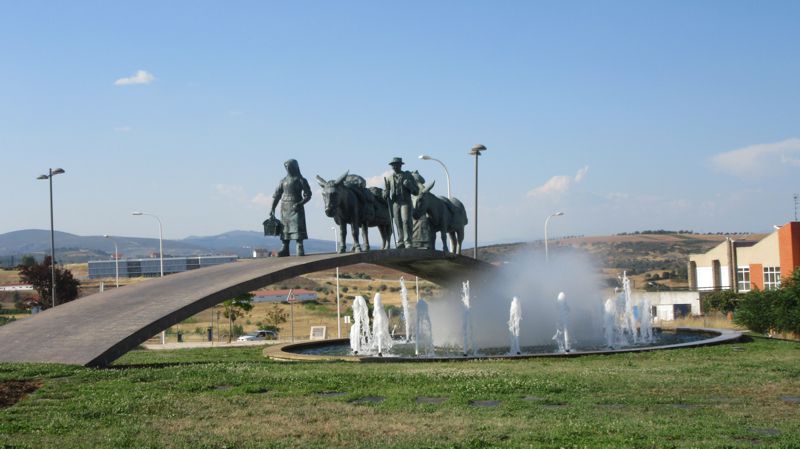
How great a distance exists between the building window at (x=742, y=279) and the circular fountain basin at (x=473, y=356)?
998 inches


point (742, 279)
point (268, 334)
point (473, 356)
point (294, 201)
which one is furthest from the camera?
point (742, 279)

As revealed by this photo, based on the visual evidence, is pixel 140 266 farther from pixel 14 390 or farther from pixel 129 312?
pixel 14 390

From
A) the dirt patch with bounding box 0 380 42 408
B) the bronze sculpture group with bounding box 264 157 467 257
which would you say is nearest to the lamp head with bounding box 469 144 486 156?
the bronze sculpture group with bounding box 264 157 467 257

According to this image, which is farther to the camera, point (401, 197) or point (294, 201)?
point (401, 197)

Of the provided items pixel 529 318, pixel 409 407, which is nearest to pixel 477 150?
pixel 529 318

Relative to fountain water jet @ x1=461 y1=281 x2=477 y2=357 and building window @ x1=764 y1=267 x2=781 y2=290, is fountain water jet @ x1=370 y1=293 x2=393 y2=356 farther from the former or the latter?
building window @ x1=764 y1=267 x2=781 y2=290

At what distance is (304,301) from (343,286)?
19.1 metres

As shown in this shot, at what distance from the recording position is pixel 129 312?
1822 cm

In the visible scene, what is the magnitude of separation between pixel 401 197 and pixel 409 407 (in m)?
13.4

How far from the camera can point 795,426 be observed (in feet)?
32.1

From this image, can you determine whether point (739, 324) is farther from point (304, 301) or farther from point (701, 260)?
point (304, 301)

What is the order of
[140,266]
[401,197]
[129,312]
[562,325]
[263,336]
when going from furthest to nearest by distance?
1. [140,266]
2. [263,336]
3. [562,325]
4. [401,197]
5. [129,312]

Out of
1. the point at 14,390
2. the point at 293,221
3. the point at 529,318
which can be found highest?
the point at 293,221

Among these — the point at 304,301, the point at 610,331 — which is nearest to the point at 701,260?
the point at 304,301
